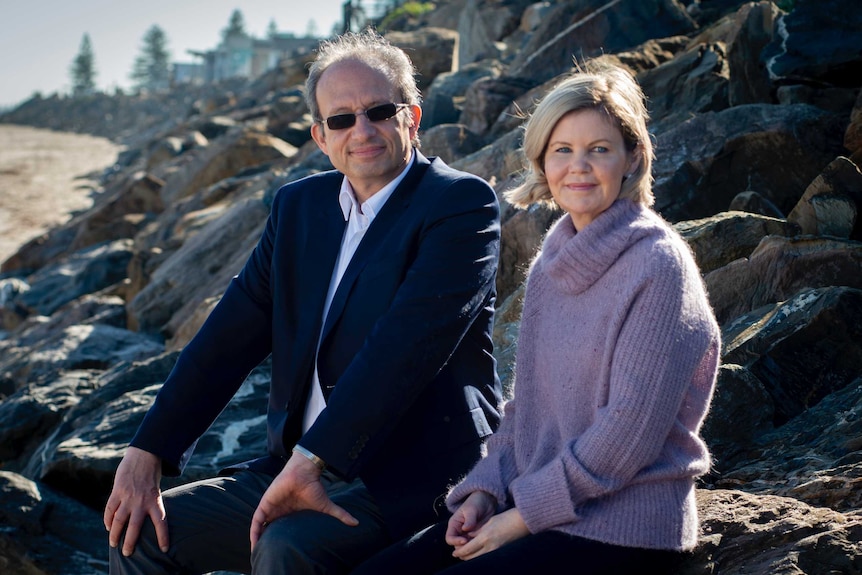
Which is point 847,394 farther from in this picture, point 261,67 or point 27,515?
point 261,67

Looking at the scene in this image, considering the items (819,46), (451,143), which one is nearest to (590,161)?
(819,46)

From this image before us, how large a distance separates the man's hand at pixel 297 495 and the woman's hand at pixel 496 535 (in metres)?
0.43

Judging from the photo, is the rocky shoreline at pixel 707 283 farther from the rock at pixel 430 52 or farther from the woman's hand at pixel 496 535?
the rock at pixel 430 52

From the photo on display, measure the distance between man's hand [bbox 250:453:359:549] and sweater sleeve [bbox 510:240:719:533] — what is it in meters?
0.61

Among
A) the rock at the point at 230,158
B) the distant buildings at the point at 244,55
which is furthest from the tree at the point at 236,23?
the rock at the point at 230,158

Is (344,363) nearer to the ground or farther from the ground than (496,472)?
farther from the ground

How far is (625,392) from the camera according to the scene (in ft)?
7.75

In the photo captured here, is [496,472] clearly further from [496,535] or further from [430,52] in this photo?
[430,52]

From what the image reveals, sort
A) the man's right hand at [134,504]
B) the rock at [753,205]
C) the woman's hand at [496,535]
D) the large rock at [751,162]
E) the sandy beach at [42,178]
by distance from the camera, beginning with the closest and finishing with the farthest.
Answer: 1. the woman's hand at [496,535]
2. the man's right hand at [134,504]
3. the rock at [753,205]
4. the large rock at [751,162]
5. the sandy beach at [42,178]

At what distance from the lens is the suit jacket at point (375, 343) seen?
2826 millimetres

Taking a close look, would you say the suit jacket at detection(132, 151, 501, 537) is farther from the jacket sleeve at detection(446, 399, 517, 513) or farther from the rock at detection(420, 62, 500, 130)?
the rock at detection(420, 62, 500, 130)

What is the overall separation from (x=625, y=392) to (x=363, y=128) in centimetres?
137

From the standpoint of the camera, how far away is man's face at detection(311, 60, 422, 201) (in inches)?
128

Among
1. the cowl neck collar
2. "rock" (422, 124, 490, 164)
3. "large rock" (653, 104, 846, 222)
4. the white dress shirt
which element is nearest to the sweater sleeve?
the cowl neck collar
